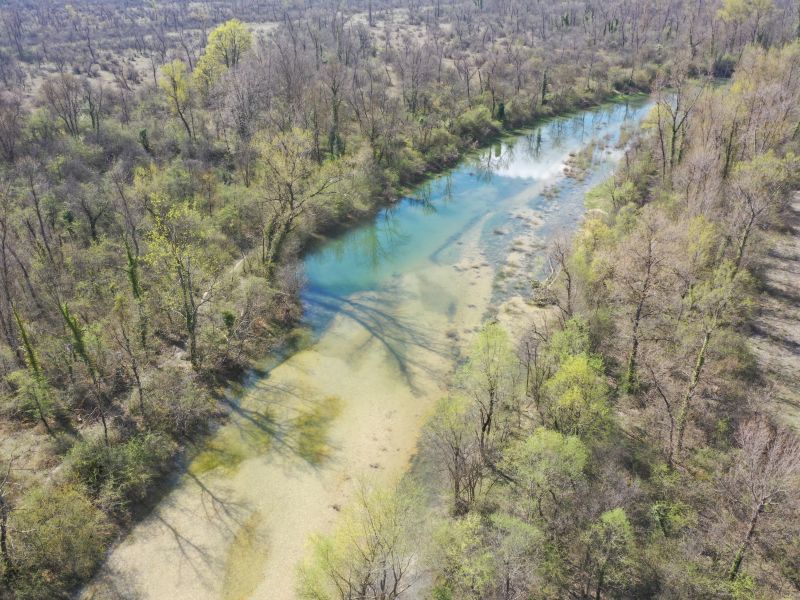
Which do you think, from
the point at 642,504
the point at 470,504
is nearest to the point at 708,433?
the point at 642,504

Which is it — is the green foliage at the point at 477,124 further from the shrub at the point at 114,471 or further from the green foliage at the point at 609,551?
the green foliage at the point at 609,551

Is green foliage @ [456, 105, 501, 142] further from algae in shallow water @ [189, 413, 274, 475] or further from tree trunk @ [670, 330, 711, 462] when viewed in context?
algae in shallow water @ [189, 413, 274, 475]

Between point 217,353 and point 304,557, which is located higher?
point 217,353

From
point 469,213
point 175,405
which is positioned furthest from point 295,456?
point 469,213

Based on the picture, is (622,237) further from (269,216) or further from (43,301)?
(43,301)

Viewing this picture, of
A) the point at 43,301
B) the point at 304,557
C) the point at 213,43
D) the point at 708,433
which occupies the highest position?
the point at 213,43
